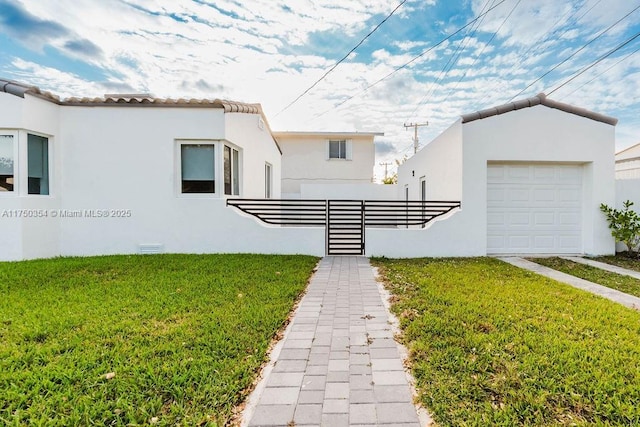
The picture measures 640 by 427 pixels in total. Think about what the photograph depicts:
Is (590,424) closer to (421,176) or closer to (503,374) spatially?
(503,374)

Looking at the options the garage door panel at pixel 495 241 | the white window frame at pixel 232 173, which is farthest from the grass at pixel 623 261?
the white window frame at pixel 232 173

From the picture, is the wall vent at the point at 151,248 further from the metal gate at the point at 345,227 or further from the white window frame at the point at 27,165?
the metal gate at the point at 345,227

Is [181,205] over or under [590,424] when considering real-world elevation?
over

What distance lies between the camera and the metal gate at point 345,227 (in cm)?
925

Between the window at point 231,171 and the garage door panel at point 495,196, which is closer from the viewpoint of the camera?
the garage door panel at point 495,196

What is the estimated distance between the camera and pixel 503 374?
2836 millimetres

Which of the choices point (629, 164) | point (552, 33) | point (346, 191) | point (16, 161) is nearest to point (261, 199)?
point (16, 161)

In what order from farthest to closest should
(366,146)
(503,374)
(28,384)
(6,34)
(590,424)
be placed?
(366,146)
(6,34)
(503,374)
(28,384)
(590,424)

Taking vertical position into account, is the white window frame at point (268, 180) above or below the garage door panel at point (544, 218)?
above

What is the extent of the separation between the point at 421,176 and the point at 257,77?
312 inches

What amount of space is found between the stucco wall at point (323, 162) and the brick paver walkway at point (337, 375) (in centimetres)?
1643

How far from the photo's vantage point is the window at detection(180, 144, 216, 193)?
29.7 ft

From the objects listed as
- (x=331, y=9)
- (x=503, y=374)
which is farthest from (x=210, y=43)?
(x=503, y=374)

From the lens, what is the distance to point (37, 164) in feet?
26.9
